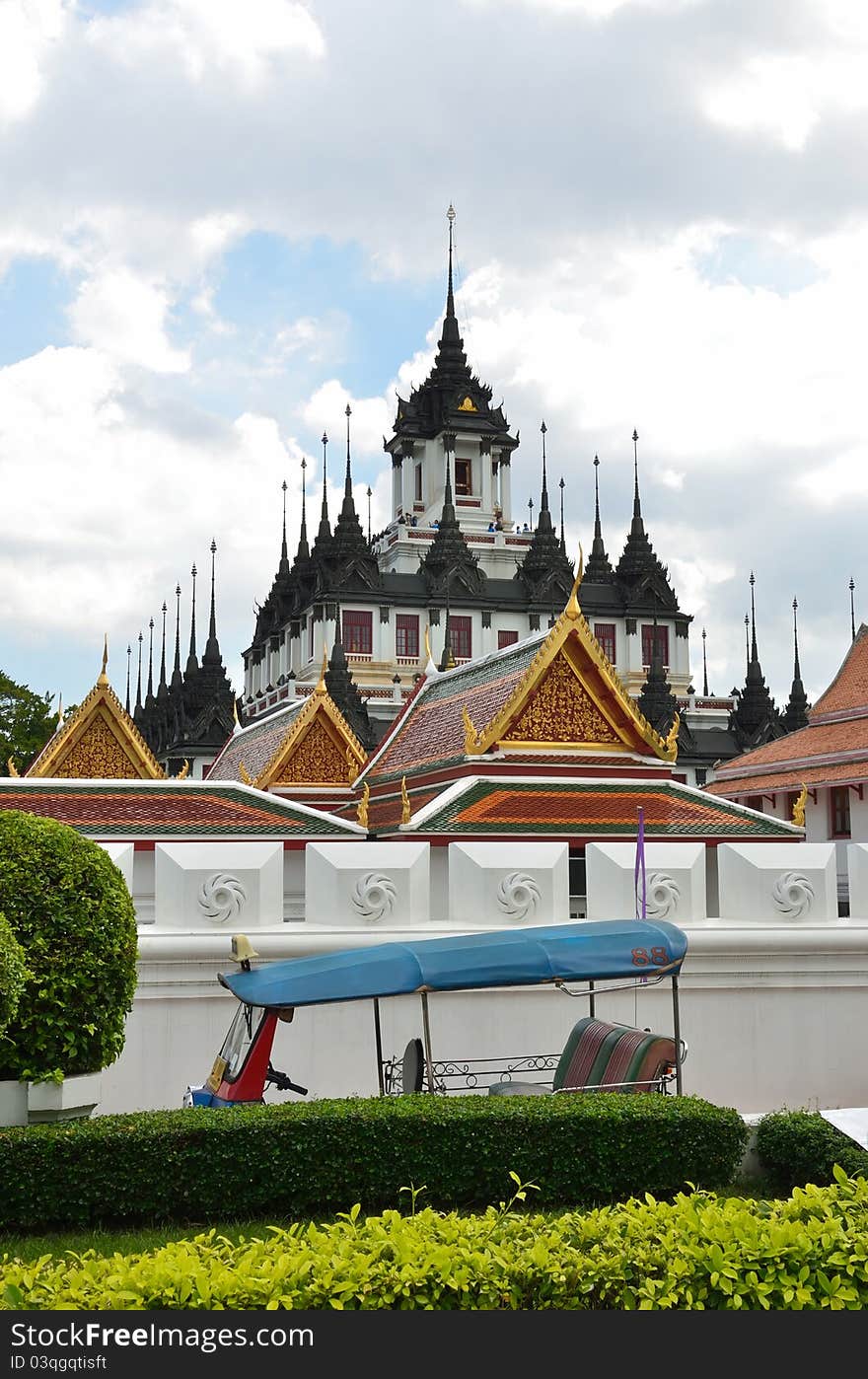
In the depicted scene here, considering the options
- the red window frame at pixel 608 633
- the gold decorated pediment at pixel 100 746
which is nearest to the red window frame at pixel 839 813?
the gold decorated pediment at pixel 100 746

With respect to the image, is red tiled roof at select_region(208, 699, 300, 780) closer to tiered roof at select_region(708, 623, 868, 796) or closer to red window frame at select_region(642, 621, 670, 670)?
tiered roof at select_region(708, 623, 868, 796)

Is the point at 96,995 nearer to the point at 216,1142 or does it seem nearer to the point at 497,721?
the point at 216,1142

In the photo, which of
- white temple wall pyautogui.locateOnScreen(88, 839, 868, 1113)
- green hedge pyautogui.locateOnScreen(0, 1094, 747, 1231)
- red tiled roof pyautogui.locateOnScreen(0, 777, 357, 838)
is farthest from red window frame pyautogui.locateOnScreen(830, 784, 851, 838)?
green hedge pyautogui.locateOnScreen(0, 1094, 747, 1231)

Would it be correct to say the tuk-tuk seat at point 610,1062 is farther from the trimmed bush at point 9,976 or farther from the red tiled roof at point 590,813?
the red tiled roof at point 590,813

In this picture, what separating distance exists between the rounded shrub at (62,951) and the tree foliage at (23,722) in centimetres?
3481

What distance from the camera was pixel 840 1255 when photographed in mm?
4637

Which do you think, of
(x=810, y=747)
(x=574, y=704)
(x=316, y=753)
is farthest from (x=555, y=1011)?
(x=810, y=747)

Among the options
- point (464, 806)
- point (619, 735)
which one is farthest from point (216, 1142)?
point (619, 735)

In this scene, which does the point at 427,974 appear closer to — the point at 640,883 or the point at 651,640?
the point at 640,883

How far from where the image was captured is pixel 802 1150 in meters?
7.21

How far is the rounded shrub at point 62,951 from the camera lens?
718 cm

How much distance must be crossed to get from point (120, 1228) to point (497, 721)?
26.4ft

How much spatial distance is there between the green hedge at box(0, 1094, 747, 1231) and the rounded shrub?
42 centimetres

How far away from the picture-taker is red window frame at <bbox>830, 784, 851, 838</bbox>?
28000mm
